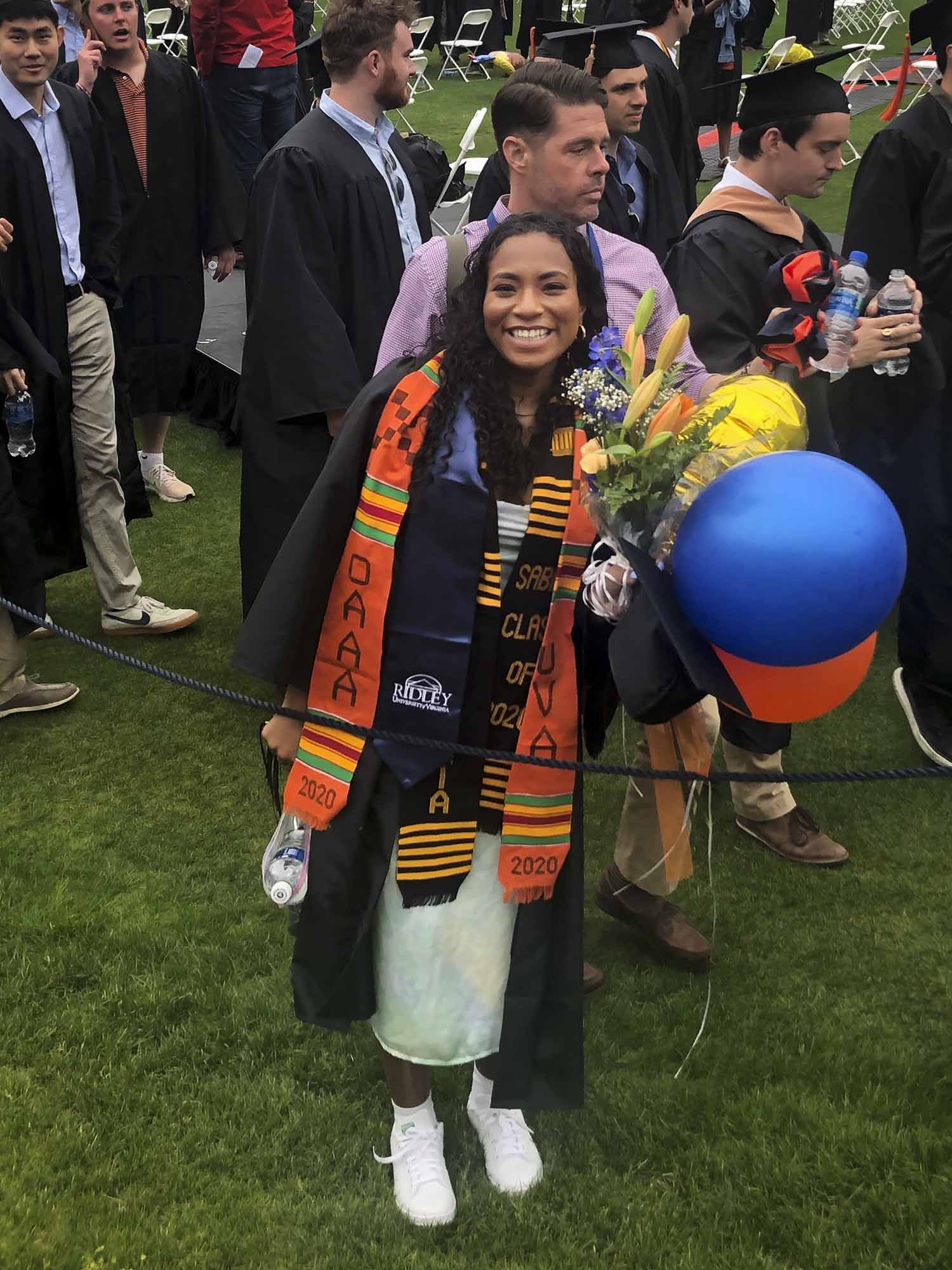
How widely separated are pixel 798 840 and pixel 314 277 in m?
2.07

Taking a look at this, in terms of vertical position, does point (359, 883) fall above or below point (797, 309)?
below

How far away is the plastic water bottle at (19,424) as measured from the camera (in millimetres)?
A: 4371

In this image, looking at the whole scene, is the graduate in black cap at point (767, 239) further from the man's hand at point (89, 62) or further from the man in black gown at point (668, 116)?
the man's hand at point (89, 62)

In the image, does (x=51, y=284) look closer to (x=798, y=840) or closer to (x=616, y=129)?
(x=616, y=129)

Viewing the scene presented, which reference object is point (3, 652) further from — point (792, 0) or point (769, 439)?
point (792, 0)

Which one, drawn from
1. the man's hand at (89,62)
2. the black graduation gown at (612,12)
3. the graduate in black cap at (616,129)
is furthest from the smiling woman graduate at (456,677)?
the black graduation gown at (612,12)

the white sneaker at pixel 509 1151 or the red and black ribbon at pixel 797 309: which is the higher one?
the red and black ribbon at pixel 797 309

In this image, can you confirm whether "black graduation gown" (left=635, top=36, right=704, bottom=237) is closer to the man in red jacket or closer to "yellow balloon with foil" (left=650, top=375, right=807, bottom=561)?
the man in red jacket

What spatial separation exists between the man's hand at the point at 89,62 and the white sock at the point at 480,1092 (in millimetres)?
4253

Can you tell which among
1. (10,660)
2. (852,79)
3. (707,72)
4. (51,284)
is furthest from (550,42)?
(852,79)

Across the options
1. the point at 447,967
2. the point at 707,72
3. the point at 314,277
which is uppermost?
the point at 707,72

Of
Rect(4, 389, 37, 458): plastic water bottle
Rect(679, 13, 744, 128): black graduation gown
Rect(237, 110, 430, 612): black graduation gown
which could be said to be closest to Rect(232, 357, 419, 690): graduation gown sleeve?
Rect(237, 110, 430, 612): black graduation gown

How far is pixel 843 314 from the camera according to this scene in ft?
11.1

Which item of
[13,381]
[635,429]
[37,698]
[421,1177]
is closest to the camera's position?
[635,429]
